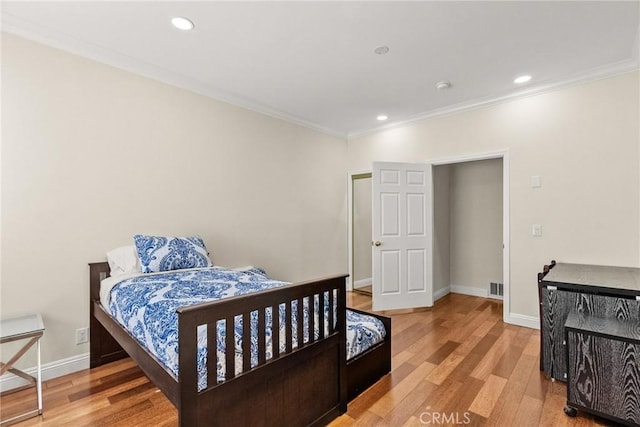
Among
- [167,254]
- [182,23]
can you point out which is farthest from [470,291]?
[182,23]

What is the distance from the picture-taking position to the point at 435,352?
2.71m

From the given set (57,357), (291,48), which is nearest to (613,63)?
(291,48)

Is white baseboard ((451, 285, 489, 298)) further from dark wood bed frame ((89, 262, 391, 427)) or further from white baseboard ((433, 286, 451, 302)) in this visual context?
dark wood bed frame ((89, 262, 391, 427))

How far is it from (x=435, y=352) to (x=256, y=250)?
7.42 ft

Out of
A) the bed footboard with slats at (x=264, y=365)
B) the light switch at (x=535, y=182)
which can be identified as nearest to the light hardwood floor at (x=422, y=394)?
the bed footboard with slats at (x=264, y=365)

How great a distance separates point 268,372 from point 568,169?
11.4 feet

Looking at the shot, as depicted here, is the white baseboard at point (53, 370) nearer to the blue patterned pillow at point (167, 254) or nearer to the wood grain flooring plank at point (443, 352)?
the blue patterned pillow at point (167, 254)

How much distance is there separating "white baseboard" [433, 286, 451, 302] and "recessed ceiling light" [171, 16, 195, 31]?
429 centimetres

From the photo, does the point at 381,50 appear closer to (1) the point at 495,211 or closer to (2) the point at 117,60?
(2) the point at 117,60

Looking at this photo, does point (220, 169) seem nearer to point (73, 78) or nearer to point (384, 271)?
point (73, 78)

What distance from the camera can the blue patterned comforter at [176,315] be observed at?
4.70ft

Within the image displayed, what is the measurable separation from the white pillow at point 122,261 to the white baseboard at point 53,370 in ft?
2.39

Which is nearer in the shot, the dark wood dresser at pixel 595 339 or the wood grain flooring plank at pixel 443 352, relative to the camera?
the dark wood dresser at pixel 595 339

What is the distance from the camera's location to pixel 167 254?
2.62 meters
